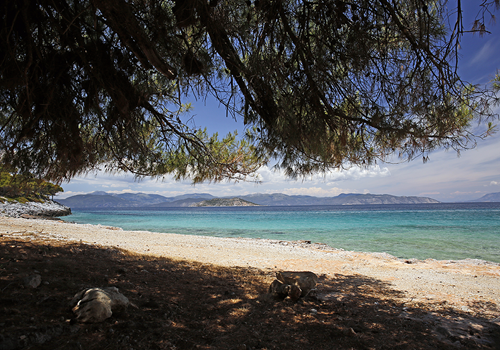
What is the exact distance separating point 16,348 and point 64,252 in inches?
111

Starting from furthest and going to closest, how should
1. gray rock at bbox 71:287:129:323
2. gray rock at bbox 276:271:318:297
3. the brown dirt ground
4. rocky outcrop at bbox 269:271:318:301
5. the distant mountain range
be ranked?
the distant mountain range
gray rock at bbox 276:271:318:297
rocky outcrop at bbox 269:271:318:301
gray rock at bbox 71:287:129:323
the brown dirt ground

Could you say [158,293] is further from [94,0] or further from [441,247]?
[441,247]

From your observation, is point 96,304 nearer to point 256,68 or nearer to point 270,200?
point 256,68

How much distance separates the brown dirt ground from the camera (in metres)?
1.65

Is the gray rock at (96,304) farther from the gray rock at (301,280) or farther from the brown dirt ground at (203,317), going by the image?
the gray rock at (301,280)

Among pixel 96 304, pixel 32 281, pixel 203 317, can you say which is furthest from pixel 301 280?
pixel 32 281

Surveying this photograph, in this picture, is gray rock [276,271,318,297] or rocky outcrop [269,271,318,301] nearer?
rocky outcrop [269,271,318,301]

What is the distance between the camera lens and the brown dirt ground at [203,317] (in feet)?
5.42

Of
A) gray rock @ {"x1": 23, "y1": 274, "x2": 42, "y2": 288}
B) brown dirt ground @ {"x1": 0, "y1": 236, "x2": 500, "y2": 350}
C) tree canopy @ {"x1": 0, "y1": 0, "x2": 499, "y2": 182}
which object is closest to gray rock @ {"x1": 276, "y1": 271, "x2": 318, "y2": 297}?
brown dirt ground @ {"x1": 0, "y1": 236, "x2": 500, "y2": 350}

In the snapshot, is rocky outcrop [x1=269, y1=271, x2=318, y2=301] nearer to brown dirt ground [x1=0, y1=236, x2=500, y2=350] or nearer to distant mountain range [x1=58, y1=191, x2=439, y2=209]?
brown dirt ground [x1=0, y1=236, x2=500, y2=350]

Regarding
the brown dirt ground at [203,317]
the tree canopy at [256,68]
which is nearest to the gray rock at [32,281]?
the brown dirt ground at [203,317]

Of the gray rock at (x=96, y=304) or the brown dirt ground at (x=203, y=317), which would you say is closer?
the brown dirt ground at (x=203, y=317)

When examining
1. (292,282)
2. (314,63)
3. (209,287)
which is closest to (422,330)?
(292,282)

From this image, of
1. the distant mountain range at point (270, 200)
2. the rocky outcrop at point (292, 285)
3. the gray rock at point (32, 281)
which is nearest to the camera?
the gray rock at point (32, 281)
